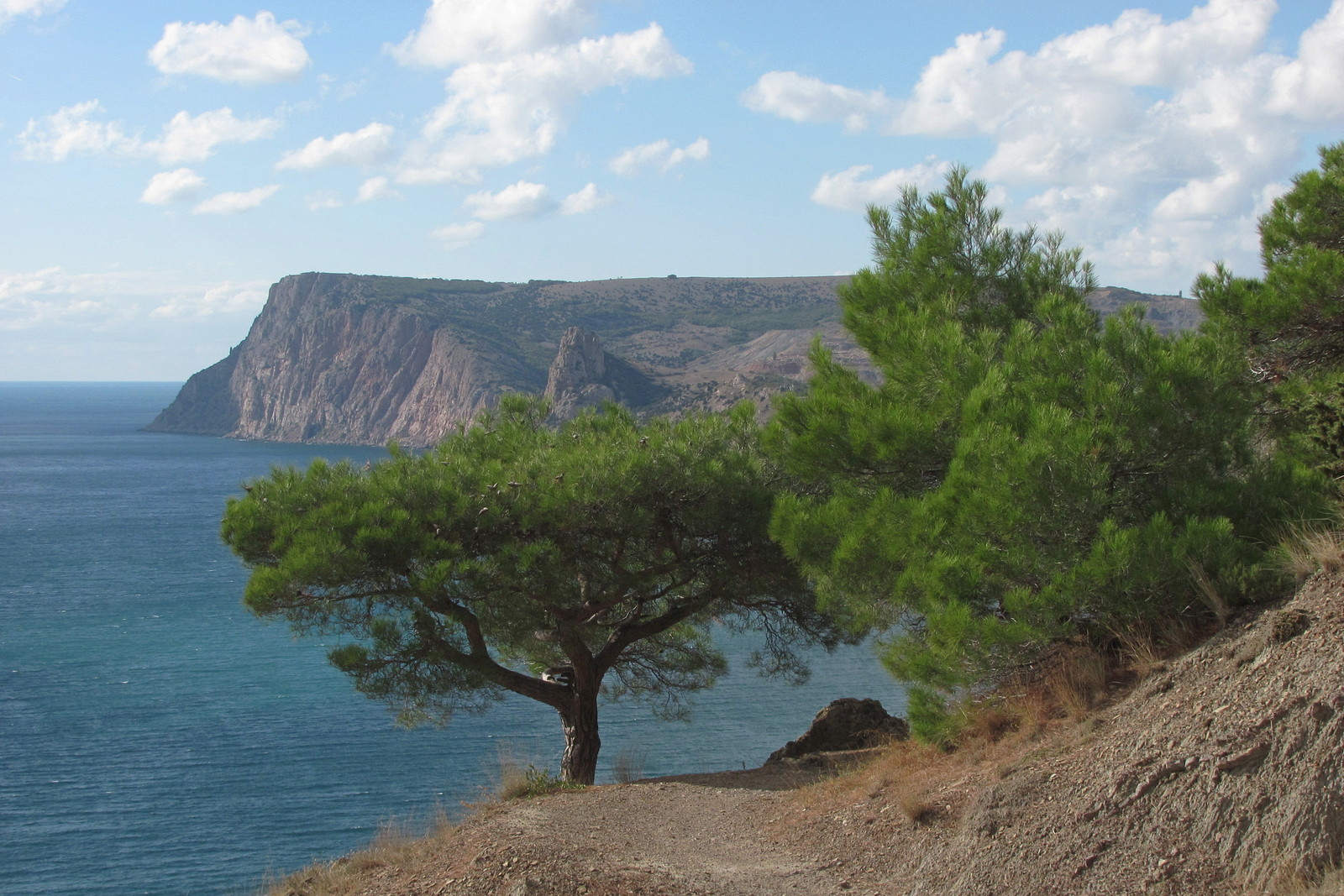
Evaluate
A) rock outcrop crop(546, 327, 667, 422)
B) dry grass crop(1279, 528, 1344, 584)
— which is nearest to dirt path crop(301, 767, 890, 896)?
dry grass crop(1279, 528, 1344, 584)

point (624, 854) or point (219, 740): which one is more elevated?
point (624, 854)

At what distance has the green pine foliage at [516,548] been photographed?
32.0ft

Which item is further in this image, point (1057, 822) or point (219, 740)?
point (219, 740)

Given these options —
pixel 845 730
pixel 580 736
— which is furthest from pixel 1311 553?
pixel 580 736

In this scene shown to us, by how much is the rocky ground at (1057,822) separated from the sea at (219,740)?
228 cm

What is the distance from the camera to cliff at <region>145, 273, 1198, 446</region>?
318 ft

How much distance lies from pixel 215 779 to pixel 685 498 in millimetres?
16161

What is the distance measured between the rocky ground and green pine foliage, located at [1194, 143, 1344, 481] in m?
2.81

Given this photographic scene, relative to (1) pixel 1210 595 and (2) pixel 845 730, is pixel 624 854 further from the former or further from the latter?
(2) pixel 845 730

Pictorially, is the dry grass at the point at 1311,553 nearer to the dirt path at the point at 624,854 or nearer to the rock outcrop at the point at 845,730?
the dirt path at the point at 624,854

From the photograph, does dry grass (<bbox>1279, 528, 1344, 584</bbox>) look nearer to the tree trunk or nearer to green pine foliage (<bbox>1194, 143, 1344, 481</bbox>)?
green pine foliage (<bbox>1194, 143, 1344, 481</bbox>)

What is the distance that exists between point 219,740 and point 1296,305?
932 inches

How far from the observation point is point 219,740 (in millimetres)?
24219

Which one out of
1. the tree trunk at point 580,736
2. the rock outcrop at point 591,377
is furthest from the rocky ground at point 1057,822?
the rock outcrop at point 591,377
